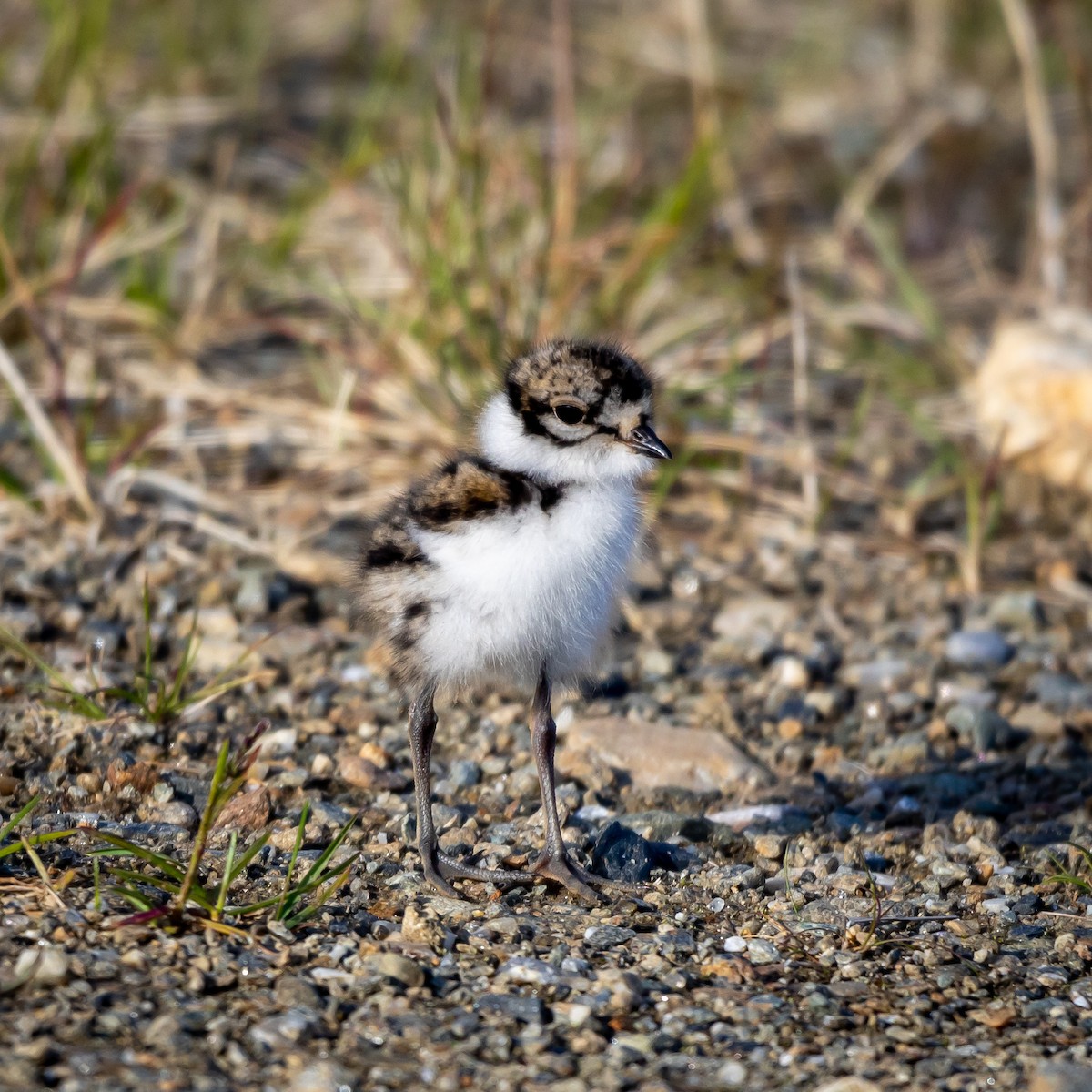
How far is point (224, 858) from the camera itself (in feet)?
9.52

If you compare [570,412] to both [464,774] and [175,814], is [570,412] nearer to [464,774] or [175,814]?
[464,774]

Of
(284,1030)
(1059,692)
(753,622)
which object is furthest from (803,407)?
(284,1030)

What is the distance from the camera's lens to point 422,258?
493 centimetres

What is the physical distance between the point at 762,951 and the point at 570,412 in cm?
104

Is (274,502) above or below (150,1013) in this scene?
above

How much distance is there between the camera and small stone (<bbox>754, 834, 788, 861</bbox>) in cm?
314

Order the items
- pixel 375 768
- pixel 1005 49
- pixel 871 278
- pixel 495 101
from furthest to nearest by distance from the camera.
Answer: pixel 1005 49, pixel 495 101, pixel 871 278, pixel 375 768

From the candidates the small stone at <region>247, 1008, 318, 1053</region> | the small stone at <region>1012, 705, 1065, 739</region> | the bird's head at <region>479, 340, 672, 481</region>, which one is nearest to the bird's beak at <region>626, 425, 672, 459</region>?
the bird's head at <region>479, 340, 672, 481</region>

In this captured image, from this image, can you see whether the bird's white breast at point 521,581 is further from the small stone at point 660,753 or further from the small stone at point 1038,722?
the small stone at point 1038,722

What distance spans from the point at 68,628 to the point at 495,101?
3731 mm

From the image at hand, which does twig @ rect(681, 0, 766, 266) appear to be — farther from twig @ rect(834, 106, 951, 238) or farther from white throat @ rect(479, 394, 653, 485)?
white throat @ rect(479, 394, 653, 485)

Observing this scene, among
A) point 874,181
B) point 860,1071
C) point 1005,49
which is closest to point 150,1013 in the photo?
Result: point 860,1071

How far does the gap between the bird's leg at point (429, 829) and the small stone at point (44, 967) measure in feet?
2.37

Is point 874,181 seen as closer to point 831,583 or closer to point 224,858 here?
point 831,583
